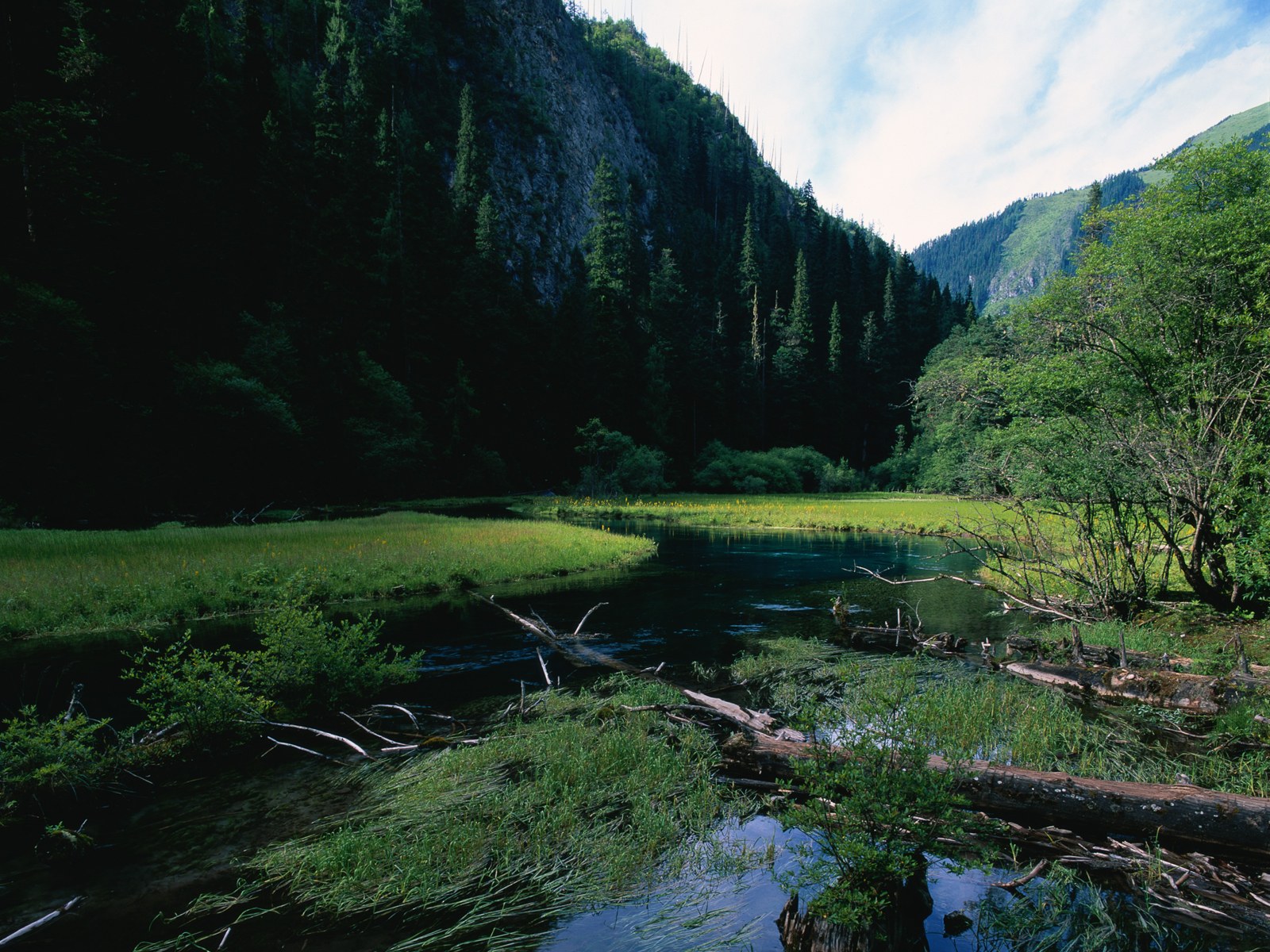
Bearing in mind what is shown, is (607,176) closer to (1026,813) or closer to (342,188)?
(342,188)

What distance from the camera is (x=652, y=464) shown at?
69.1 m

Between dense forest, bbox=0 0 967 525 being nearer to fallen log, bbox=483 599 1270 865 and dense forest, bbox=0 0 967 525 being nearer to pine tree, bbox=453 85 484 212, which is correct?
pine tree, bbox=453 85 484 212

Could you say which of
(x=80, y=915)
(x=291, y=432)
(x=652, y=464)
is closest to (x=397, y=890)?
(x=80, y=915)

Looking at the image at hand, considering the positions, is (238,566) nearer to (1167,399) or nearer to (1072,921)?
(1072,921)

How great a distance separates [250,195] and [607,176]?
51.5 metres

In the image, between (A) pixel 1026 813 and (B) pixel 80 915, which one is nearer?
(B) pixel 80 915

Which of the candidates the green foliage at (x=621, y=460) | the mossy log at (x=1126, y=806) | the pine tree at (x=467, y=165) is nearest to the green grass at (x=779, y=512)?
the green foliage at (x=621, y=460)

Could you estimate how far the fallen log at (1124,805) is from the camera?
17.6 feet

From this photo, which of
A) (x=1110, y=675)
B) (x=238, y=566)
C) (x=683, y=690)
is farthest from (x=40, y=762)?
(x=1110, y=675)

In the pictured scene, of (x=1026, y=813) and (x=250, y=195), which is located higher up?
Answer: (x=250, y=195)

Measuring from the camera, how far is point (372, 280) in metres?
63.0

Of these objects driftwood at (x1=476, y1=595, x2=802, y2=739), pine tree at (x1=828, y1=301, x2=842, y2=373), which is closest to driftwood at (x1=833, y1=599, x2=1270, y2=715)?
driftwood at (x1=476, y1=595, x2=802, y2=739)

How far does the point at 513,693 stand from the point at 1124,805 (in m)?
8.44

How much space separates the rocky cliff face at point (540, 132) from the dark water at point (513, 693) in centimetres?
7902
